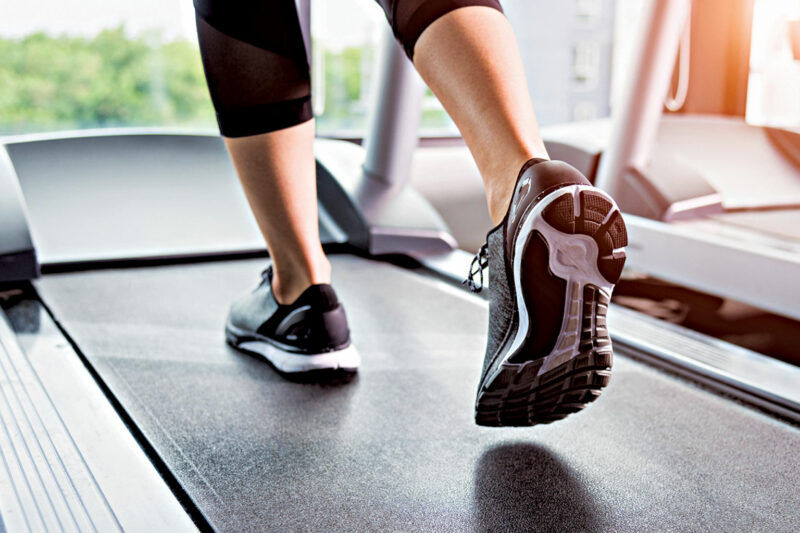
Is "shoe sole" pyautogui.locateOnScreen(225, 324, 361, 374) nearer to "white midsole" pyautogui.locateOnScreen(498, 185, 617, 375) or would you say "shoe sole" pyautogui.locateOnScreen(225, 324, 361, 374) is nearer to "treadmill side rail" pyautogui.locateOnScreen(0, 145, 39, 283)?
"white midsole" pyautogui.locateOnScreen(498, 185, 617, 375)

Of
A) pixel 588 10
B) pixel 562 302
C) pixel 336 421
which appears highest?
pixel 588 10

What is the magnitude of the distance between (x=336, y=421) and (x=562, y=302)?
1.32 feet

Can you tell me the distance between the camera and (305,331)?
3.49 ft

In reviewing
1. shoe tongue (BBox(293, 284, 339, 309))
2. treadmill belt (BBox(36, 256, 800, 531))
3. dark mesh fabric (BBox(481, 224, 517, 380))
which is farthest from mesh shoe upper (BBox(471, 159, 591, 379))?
shoe tongue (BBox(293, 284, 339, 309))

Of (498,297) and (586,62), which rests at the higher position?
(586,62)

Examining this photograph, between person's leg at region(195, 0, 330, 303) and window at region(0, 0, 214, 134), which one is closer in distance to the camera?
person's leg at region(195, 0, 330, 303)

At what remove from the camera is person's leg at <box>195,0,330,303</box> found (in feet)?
3.08

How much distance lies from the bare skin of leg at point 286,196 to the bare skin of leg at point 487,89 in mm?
339

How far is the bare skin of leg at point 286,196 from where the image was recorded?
3.28 ft

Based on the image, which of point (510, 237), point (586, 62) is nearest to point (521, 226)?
point (510, 237)

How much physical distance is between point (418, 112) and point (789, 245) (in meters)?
1.11

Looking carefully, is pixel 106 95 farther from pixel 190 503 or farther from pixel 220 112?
pixel 190 503

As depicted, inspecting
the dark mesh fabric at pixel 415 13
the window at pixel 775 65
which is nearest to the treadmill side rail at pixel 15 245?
the dark mesh fabric at pixel 415 13

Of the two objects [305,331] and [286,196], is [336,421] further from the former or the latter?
[286,196]
